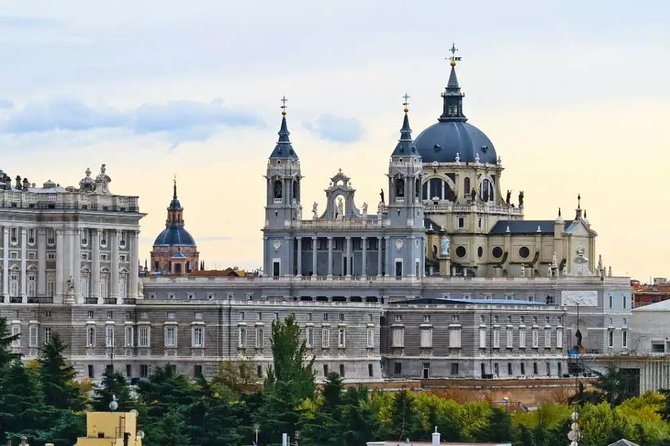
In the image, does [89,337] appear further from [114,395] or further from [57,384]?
[114,395]

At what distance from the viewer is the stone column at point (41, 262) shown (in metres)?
182

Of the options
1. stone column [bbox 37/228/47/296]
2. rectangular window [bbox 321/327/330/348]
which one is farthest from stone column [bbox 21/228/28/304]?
rectangular window [bbox 321/327/330/348]

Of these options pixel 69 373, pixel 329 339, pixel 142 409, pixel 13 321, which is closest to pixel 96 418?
pixel 142 409

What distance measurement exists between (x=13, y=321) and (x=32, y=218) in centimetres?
630

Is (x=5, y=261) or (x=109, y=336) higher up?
(x=5, y=261)

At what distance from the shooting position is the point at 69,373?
496 feet

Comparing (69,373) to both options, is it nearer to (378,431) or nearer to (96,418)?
(378,431)

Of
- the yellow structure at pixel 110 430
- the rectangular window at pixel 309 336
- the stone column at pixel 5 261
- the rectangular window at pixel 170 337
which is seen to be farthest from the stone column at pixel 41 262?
the yellow structure at pixel 110 430

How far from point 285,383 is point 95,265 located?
1123 inches

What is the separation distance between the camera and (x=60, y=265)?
181250 mm

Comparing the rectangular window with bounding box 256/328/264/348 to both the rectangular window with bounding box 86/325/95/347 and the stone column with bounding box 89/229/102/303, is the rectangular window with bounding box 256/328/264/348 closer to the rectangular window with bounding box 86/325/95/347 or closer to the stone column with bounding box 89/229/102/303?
the stone column with bounding box 89/229/102/303

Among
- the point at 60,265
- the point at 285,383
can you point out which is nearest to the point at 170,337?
the point at 60,265

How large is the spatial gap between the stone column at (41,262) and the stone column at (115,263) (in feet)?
12.7

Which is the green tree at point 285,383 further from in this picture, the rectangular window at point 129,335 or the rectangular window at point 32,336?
the rectangular window at point 32,336
